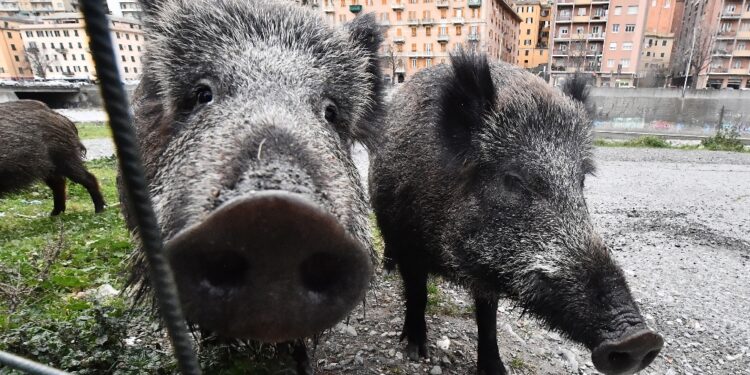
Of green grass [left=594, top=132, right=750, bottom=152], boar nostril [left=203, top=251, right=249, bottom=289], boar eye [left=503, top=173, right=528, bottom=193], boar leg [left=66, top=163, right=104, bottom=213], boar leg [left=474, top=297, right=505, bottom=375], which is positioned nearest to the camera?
boar nostril [left=203, top=251, right=249, bottom=289]

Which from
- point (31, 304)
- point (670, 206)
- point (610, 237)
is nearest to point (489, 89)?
point (31, 304)

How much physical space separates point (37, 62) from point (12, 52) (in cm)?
736

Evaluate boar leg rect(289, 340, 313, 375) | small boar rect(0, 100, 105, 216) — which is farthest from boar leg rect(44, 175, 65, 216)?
boar leg rect(289, 340, 313, 375)

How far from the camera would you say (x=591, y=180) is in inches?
449

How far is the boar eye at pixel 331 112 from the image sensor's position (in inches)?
87.3

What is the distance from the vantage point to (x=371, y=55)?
117 inches

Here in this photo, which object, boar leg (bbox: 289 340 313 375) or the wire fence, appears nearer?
the wire fence

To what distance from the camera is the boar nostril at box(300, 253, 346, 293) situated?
1206mm

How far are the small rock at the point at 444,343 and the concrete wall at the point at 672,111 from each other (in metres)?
24.6

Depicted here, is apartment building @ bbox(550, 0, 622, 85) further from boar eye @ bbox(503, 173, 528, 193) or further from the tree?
the tree

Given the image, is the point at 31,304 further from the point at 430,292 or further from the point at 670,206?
the point at 670,206

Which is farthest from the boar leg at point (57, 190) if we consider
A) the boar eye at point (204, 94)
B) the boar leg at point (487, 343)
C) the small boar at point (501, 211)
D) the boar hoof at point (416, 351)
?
the boar leg at point (487, 343)

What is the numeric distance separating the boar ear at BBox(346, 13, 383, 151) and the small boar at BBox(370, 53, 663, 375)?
0.23 metres

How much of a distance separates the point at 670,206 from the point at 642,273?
4.43m
